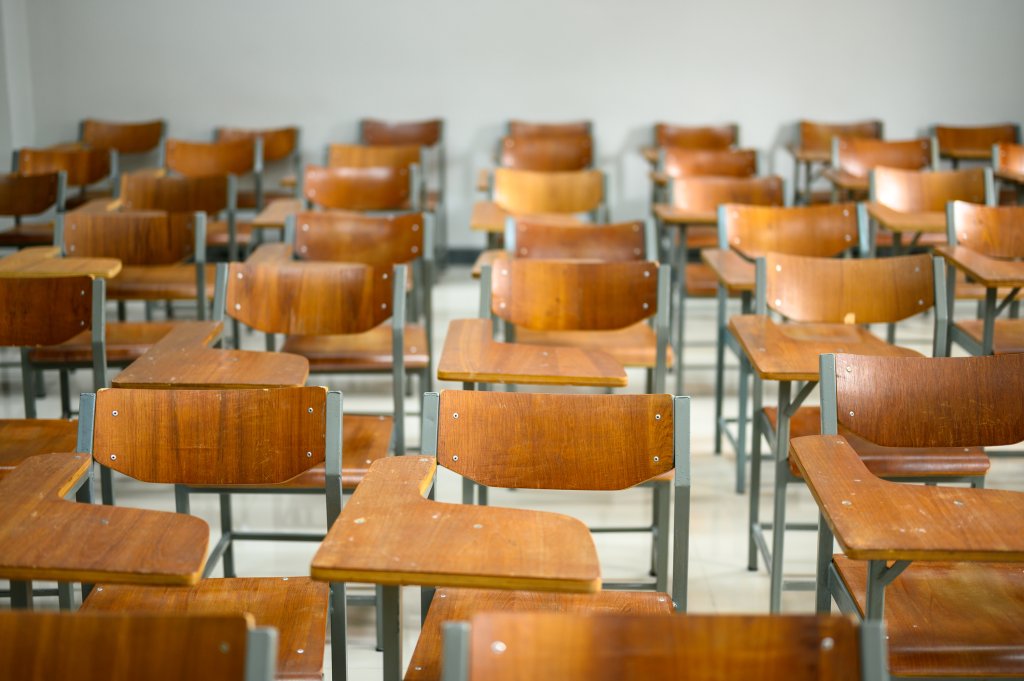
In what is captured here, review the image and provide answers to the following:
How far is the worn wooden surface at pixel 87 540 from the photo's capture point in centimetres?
159

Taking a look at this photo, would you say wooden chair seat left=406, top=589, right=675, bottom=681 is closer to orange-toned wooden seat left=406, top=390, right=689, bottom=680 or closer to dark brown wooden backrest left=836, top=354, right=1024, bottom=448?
orange-toned wooden seat left=406, top=390, right=689, bottom=680

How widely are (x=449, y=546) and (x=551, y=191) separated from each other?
3.41 metres

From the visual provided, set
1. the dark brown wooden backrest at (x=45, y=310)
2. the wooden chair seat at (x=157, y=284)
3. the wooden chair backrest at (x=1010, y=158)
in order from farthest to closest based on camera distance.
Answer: the wooden chair backrest at (x=1010, y=158) < the wooden chair seat at (x=157, y=284) < the dark brown wooden backrest at (x=45, y=310)

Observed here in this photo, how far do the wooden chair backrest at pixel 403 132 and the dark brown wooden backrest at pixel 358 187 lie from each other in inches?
74.6

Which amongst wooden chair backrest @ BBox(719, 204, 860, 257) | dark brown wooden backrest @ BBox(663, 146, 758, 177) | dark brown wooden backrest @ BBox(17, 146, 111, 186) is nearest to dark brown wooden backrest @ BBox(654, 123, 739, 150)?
dark brown wooden backrest @ BBox(663, 146, 758, 177)

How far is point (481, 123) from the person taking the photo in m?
7.10

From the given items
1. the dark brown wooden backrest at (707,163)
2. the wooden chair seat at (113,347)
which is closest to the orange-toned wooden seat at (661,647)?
the wooden chair seat at (113,347)

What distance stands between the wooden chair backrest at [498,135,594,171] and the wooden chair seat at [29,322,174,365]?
3.14 meters

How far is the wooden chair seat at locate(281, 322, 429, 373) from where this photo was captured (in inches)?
133

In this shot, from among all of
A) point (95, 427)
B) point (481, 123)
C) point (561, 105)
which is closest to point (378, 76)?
point (481, 123)

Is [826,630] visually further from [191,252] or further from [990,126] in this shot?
[990,126]

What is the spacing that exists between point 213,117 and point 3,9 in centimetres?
133

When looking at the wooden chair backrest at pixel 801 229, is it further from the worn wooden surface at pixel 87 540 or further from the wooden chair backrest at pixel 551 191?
the worn wooden surface at pixel 87 540

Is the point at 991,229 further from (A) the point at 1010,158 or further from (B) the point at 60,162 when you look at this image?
(B) the point at 60,162
